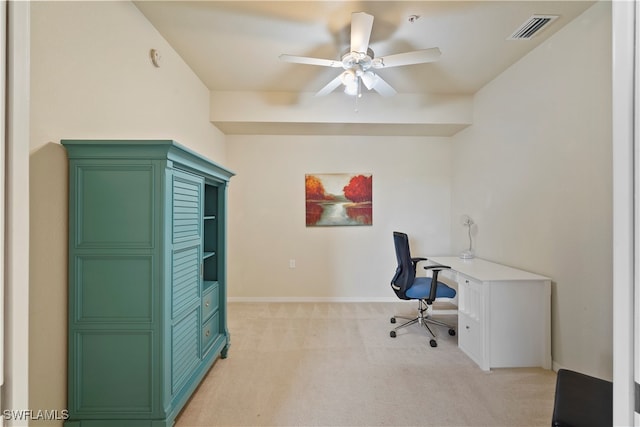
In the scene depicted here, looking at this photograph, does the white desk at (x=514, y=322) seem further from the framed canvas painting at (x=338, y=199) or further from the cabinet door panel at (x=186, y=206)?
the cabinet door panel at (x=186, y=206)

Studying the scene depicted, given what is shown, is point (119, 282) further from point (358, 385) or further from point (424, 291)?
point (424, 291)

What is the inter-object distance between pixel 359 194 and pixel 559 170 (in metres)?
2.34

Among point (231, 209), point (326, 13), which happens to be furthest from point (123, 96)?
point (231, 209)

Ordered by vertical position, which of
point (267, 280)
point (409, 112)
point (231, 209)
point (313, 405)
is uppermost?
point (409, 112)

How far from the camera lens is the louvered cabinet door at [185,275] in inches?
67.3

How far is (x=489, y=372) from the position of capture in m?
2.32

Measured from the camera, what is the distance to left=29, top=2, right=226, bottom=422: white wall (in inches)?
55.1

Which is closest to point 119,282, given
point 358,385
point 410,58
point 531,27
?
point 358,385

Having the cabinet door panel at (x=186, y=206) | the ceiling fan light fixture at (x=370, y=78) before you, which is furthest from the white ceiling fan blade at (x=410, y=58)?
the cabinet door panel at (x=186, y=206)

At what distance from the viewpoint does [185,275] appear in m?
1.85

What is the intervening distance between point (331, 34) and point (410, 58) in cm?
69

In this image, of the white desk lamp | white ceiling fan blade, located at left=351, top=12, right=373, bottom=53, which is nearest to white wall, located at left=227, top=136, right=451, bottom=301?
the white desk lamp

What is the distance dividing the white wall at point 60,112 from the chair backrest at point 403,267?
251 centimetres

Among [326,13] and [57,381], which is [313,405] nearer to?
[57,381]
